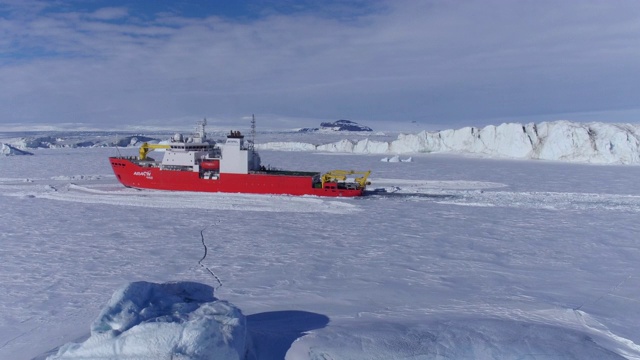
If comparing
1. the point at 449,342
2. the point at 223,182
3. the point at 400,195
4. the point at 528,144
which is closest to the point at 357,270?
the point at 449,342

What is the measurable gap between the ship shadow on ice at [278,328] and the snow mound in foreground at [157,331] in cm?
27

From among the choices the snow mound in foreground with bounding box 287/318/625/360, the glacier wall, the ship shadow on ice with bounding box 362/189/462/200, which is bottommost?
the snow mound in foreground with bounding box 287/318/625/360

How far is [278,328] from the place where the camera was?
4441mm

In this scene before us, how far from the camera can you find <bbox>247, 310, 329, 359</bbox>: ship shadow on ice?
395cm

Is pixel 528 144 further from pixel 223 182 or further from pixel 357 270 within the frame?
pixel 357 270

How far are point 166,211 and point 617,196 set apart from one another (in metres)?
12.3

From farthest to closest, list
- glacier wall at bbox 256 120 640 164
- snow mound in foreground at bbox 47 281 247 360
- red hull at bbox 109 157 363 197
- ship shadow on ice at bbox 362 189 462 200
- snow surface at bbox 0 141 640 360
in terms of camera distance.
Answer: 1. glacier wall at bbox 256 120 640 164
2. red hull at bbox 109 157 363 197
3. ship shadow on ice at bbox 362 189 462 200
4. snow surface at bbox 0 141 640 360
5. snow mound in foreground at bbox 47 281 247 360

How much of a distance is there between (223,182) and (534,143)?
2176 centimetres

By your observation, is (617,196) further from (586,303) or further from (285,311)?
(285,311)

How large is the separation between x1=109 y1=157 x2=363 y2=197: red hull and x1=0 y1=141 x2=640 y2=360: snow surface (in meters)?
1.82

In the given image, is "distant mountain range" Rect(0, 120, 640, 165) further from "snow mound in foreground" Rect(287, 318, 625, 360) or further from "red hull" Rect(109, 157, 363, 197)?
"snow mound in foreground" Rect(287, 318, 625, 360)

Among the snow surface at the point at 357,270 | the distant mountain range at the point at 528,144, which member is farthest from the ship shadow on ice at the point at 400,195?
the distant mountain range at the point at 528,144

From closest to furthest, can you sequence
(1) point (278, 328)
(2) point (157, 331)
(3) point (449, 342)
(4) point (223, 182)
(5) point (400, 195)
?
(2) point (157, 331) < (3) point (449, 342) < (1) point (278, 328) < (5) point (400, 195) < (4) point (223, 182)

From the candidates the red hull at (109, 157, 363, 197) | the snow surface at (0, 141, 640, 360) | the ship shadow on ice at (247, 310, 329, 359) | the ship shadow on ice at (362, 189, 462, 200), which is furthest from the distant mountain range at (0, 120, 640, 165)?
the ship shadow on ice at (247, 310, 329, 359)
